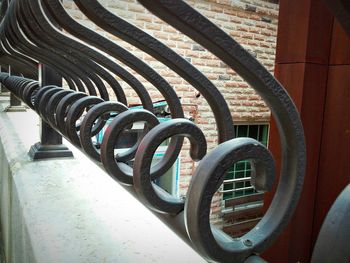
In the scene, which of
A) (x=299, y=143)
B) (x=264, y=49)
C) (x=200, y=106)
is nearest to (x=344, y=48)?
(x=200, y=106)

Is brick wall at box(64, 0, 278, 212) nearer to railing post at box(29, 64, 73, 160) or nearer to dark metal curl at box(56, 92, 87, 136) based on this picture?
railing post at box(29, 64, 73, 160)

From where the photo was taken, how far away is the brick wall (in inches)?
131

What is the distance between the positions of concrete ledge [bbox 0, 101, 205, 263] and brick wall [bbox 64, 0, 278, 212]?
2414 millimetres

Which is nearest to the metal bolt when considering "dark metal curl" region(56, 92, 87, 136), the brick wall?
"dark metal curl" region(56, 92, 87, 136)

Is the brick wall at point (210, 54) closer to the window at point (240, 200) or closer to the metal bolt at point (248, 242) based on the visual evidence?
the window at point (240, 200)

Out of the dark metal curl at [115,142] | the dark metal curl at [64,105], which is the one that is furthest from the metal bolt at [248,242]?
the dark metal curl at [64,105]

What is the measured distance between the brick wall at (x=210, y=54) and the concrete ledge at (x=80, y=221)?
241 cm

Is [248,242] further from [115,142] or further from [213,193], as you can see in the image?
[115,142]

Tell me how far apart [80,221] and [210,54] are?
3.27 metres

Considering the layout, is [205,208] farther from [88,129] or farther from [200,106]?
[200,106]

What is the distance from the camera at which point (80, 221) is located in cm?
67

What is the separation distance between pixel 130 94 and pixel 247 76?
10.2 ft

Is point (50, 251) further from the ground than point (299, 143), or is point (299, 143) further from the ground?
point (299, 143)

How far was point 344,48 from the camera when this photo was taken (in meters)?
2.27
